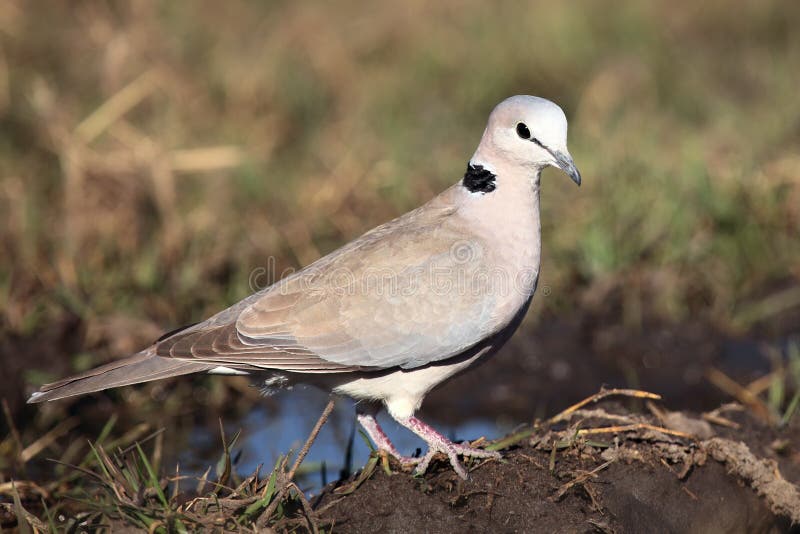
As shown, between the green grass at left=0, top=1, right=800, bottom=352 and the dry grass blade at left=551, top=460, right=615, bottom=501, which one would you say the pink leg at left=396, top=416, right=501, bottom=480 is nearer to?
the dry grass blade at left=551, top=460, right=615, bottom=501

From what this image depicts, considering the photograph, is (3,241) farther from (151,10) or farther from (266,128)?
(151,10)

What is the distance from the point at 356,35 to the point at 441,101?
4.18 feet

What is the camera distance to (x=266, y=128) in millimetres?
8508

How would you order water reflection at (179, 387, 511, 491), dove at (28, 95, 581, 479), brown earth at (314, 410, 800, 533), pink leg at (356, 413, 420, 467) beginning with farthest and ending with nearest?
water reflection at (179, 387, 511, 491) → dove at (28, 95, 581, 479) → pink leg at (356, 413, 420, 467) → brown earth at (314, 410, 800, 533)

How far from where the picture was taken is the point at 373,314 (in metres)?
4.14

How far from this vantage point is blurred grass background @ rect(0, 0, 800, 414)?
6191mm

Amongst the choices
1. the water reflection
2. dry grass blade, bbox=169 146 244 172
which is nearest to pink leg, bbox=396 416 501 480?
the water reflection

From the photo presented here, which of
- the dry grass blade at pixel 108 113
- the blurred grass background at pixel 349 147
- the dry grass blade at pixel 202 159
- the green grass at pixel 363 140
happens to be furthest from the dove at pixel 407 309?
the dry grass blade at pixel 108 113

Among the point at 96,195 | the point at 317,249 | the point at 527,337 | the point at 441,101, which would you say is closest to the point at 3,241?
the point at 96,195

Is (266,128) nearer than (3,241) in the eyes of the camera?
No

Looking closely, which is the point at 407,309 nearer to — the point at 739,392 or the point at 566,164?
the point at 566,164

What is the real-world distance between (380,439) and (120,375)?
105cm

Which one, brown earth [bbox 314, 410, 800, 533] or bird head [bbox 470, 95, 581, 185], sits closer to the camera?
brown earth [bbox 314, 410, 800, 533]

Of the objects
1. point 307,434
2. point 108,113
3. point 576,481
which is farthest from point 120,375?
point 108,113
